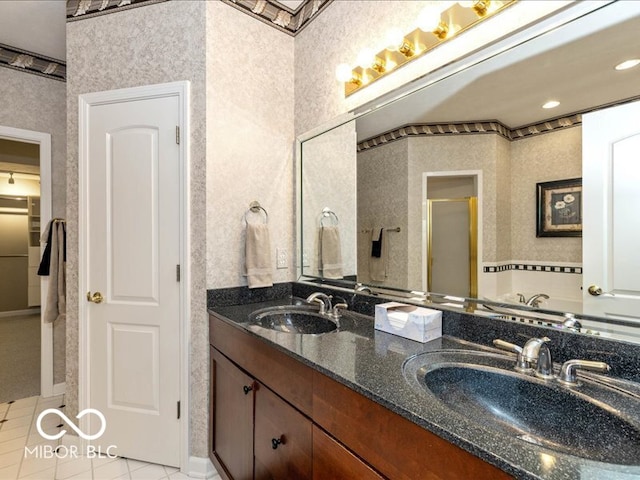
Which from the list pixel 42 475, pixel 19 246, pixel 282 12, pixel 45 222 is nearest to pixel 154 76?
pixel 282 12

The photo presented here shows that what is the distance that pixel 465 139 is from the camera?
4.11 ft

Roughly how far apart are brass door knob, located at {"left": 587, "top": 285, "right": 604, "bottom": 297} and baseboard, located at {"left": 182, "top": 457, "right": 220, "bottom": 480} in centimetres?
193

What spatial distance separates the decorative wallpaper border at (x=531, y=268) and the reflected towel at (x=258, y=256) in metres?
1.17

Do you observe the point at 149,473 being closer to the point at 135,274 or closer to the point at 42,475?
the point at 42,475

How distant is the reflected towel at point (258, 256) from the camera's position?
190 centimetres

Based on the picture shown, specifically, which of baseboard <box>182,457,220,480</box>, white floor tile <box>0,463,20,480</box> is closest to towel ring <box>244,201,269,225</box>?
baseboard <box>182,457,220,480</box>

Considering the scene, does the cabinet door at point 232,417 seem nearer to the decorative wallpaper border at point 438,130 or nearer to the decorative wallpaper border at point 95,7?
the decorative wallpaper border at point 438,130

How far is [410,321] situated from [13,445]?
254 centimetres

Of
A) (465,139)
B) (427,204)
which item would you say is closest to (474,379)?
(427,204)

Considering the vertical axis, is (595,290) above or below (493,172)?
below

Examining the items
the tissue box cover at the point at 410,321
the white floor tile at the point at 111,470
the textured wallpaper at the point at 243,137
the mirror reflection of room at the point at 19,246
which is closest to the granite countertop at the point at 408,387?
the tissue box cover at the point at 410,321

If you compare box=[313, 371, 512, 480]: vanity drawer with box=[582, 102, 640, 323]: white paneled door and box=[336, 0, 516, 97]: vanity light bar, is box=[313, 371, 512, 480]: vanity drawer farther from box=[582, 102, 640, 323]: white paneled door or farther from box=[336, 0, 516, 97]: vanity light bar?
box=[336, 0, 516, 97]: vanity light bar

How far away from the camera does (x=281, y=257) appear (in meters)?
2.13

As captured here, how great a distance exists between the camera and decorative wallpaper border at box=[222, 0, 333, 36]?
6.35 ft
